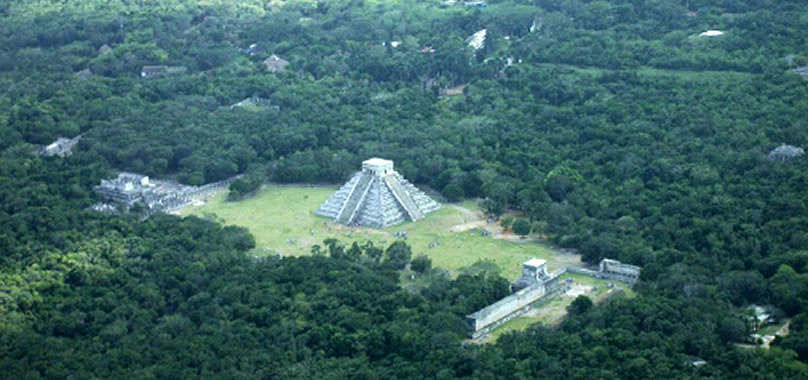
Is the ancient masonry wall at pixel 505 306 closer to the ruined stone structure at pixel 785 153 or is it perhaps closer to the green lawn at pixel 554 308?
the green lawn at pixel 554 308

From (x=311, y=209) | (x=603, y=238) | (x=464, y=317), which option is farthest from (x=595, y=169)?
(x=464, y=317)

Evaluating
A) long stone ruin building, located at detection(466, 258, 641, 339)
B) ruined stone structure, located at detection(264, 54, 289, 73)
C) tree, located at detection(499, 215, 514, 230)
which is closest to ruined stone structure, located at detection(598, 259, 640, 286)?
long stone ruin building, located at detection(466, 258, 641, 339)

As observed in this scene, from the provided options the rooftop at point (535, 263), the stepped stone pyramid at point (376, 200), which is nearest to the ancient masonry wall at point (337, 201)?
the stepped stone pyramid at point (376, 200)

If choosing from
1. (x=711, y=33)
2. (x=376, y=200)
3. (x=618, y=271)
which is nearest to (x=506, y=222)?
(x=376, y=200)

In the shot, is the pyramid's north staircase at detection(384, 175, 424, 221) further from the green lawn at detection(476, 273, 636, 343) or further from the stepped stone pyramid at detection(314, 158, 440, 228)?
the green lawn at detection(476, 273, 636, 343)

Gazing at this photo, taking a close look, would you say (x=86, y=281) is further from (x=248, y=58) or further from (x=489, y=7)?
(x=489, y=7)

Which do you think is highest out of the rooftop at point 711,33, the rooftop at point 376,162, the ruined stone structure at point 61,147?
the rooftop at point 711,33
